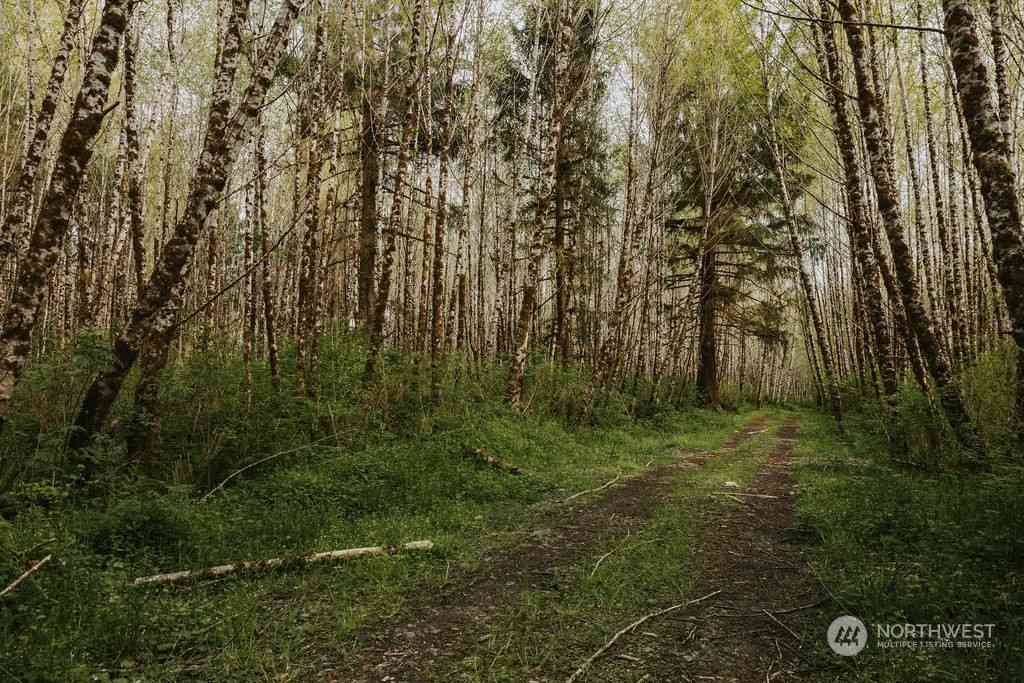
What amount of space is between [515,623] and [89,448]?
15.0ft

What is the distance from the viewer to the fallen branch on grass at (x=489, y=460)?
802cm

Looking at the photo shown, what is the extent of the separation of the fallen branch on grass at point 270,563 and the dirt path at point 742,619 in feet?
7.58

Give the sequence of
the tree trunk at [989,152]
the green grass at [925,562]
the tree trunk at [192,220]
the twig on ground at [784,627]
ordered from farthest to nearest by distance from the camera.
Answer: the tree trunk at [192,220]
the tree trunk at [989,152]
the twig on ground at [784,627]
the green grass at [925,562]

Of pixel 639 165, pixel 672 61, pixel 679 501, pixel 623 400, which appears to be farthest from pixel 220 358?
pixel 672 61

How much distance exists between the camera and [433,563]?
15.2 feet

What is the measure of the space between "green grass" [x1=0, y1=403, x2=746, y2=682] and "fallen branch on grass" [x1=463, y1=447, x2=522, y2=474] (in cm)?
16

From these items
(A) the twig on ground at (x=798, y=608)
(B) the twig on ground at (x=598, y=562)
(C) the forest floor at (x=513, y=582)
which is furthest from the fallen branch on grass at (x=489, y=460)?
(A) the twig on ground at (x=798, y=608)

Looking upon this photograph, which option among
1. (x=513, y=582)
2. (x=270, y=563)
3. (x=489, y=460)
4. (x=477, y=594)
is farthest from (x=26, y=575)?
(x=489, y=460)

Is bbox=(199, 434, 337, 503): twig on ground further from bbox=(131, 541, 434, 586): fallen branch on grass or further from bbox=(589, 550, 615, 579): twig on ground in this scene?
bbox=(589, 550, 615, 579): twig on ground

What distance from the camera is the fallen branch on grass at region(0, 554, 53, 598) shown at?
3053 mm

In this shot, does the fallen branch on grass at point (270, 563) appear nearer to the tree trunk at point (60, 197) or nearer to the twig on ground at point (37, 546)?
the twig on ground at point (37, 546)

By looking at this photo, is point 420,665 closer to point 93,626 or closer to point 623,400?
point 93,626

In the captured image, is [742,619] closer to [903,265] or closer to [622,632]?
[622,632]

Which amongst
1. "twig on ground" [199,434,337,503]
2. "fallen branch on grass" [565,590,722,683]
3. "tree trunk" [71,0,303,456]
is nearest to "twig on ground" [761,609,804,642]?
"fallen branch on grass" [565,590,722,683]
